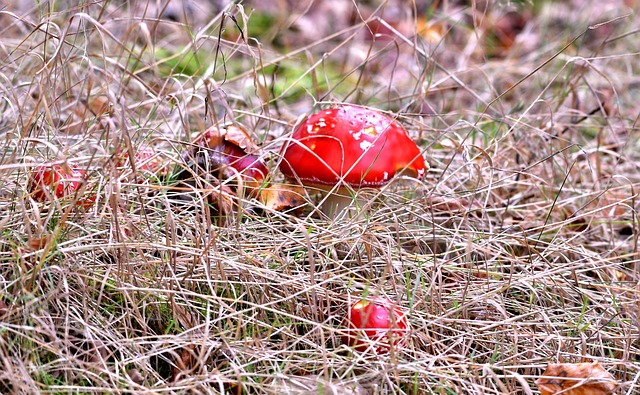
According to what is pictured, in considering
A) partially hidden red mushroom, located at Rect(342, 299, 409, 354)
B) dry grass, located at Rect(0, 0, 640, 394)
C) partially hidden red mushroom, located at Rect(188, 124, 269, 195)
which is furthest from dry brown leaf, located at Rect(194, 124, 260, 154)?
partially hidden red mushroom, located at Rect(342, 299, 409, 354)

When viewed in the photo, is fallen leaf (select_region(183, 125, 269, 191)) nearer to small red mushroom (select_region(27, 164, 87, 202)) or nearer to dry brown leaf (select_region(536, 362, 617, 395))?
small red mushroom (select_region(27, 164, 87, 202))

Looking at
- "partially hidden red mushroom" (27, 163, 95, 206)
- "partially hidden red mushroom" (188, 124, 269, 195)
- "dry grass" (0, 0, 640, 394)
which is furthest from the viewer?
"partially hidden red mushroom" (188, 124, 269, 195)

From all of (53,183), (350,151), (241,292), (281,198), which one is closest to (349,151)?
(350,151)

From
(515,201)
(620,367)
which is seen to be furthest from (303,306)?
(515,201)

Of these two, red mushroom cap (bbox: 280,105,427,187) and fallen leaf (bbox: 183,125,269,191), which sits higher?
red mushroom cap (bbox: 280,105,427,187)

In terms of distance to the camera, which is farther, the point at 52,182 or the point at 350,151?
the point at 350,151

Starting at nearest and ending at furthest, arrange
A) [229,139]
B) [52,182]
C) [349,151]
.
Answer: [52,182] < [349,151] < [229,139]

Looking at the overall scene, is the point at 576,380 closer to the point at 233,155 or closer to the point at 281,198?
the point at 281,198

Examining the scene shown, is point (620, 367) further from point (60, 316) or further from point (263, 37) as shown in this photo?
point (263, 37)
